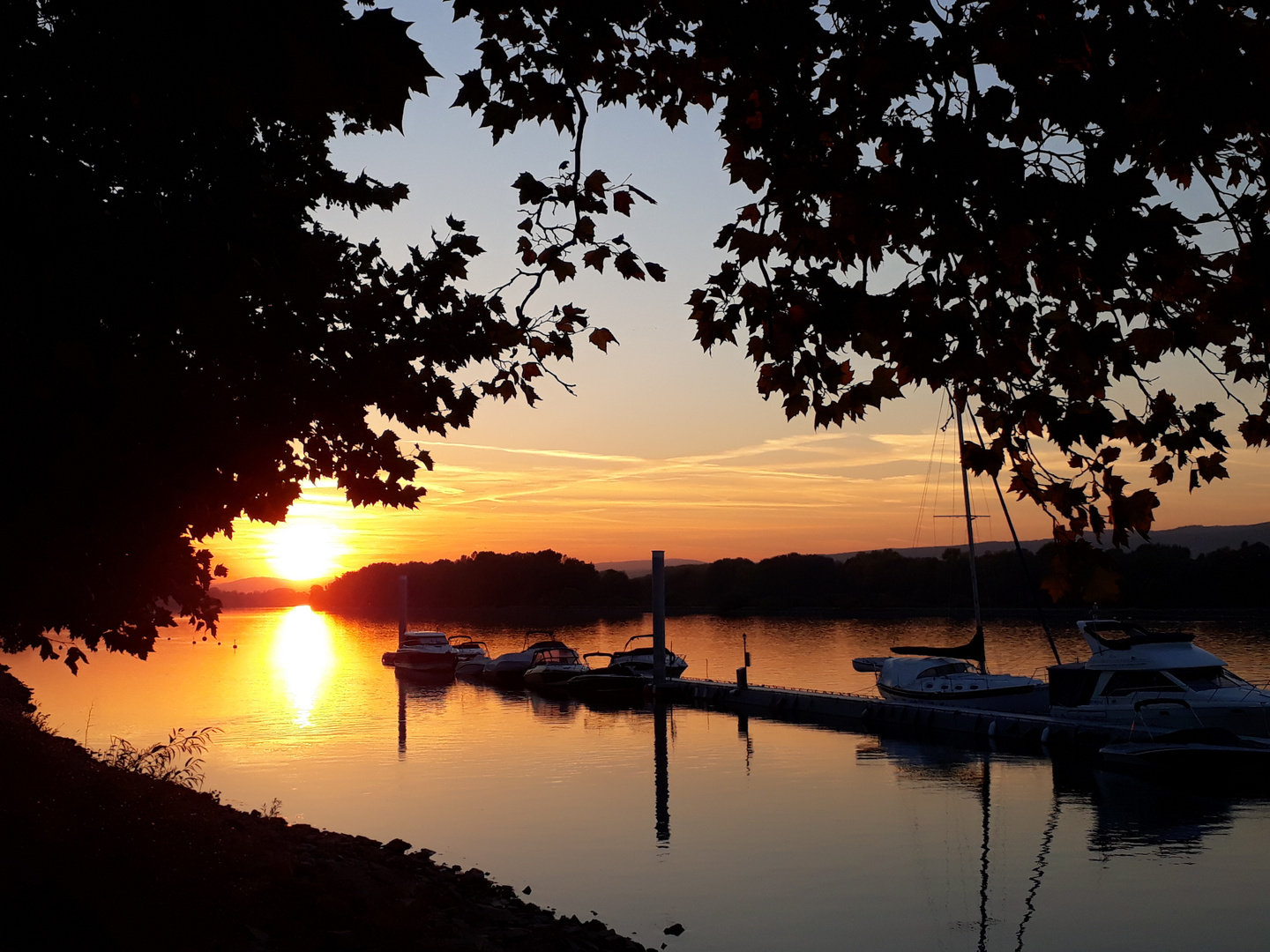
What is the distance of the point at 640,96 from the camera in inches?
348

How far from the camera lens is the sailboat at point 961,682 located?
40625 mm

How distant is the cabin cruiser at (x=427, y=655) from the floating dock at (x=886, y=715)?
1066 inches

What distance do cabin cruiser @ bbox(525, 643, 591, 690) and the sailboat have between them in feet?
59.8

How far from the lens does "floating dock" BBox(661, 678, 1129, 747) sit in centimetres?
3397

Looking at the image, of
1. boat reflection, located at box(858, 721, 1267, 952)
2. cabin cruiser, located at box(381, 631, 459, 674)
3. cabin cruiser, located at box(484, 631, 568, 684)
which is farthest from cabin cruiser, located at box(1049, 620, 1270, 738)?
cabin cruiser, located at box(381, 631, 459, 674)

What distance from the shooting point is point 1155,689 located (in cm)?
3322

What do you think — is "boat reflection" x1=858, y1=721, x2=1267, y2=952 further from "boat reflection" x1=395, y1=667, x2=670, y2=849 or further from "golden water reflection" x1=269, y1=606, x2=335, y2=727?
"golden water reflection" x1=269, y1=606, x2=335, y2=727

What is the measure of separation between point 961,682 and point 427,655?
44.2 m

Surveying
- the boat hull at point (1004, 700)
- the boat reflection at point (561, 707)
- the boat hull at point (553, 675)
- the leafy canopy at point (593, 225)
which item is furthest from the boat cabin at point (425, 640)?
the leafy canopy at point (593, 225)

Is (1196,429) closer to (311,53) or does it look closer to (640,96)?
(640,96)

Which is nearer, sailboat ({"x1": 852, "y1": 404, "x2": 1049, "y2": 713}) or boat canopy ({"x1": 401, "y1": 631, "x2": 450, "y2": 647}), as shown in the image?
sailboat ({"x1": 852, "y1": 404, "x2": 1049, "y2": 713})

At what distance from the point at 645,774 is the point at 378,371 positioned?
23403 mm

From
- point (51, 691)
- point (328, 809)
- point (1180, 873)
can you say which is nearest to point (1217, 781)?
point (1180, 873)

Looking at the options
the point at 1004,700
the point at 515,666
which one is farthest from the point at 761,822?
the point at 515,666
